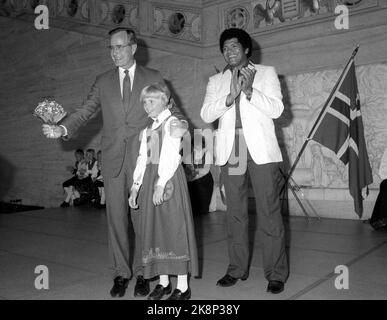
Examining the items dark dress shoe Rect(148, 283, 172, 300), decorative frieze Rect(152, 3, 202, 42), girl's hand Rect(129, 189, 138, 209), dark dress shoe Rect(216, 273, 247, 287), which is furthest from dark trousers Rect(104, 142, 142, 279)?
A: decorative frieze Rect(152, 3, 202, 42)

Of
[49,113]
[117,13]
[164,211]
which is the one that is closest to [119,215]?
[164,211]

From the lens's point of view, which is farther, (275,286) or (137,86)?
(137,86)

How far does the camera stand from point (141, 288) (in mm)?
2984

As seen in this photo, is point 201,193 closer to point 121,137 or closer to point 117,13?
point 121,137

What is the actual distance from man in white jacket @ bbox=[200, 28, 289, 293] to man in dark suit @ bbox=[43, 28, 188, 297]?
425mm

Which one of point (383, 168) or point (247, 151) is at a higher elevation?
point (247, 151)

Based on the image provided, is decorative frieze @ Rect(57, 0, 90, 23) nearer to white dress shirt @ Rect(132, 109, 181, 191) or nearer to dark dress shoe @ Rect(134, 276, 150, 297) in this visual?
white dress shirt @ Rect(132, 109, 181, 191)

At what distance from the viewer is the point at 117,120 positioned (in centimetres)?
308

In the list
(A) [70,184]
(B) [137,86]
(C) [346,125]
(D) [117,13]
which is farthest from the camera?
(A) [70,184]

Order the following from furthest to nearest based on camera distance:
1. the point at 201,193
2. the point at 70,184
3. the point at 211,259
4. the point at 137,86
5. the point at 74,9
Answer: the point at 74,9 < the point at 70,184 < the point at 201,193 < the point at 211,259 < the point at 137,86

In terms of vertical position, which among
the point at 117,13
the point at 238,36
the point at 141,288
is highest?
the point at 117,13

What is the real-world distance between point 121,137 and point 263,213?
1.16 m

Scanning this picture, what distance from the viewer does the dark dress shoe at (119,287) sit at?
2967mm

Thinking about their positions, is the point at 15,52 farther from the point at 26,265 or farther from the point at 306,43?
the point at 26,265
